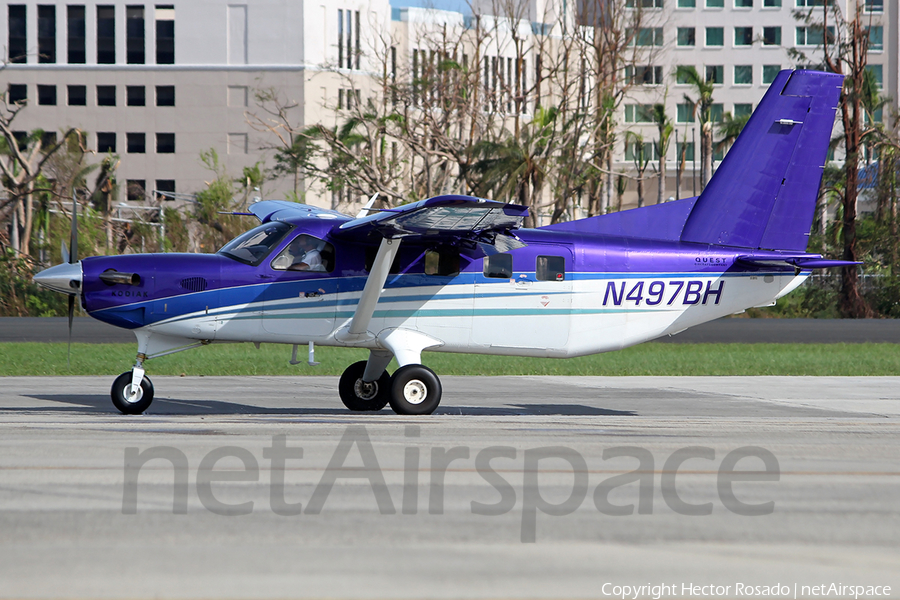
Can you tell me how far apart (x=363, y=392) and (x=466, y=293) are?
207 cm

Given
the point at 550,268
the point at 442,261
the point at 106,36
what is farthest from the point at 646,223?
the point at 106,36

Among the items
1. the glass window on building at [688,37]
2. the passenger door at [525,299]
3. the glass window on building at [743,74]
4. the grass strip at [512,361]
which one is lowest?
the grass strip at [512,361]

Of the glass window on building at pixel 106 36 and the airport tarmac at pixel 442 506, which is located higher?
the glass window on building at pixel 106 36

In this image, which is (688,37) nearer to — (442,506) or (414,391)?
(414,391)

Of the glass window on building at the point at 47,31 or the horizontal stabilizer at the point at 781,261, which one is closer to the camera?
the horizontal stabilizer at the point at 781,261

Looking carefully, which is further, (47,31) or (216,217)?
(47,31)

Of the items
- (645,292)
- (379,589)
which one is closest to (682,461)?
(379,589)

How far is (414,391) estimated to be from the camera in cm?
1254

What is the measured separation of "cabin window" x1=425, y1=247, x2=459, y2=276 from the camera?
42.9 feet

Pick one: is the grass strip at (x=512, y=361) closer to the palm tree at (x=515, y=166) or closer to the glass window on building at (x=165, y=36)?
the palm tree at (x=515, y=166)

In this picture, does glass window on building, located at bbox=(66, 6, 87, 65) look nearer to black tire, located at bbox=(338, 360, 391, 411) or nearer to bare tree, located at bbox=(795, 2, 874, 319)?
bare tree, located at bbox=(795, 2, 874, 319)

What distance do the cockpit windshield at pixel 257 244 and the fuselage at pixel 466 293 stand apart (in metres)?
0.08

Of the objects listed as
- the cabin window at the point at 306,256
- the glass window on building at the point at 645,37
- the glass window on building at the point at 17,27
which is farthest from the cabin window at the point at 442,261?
the glass window on building at the point at 17,27

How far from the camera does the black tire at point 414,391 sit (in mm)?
12469
